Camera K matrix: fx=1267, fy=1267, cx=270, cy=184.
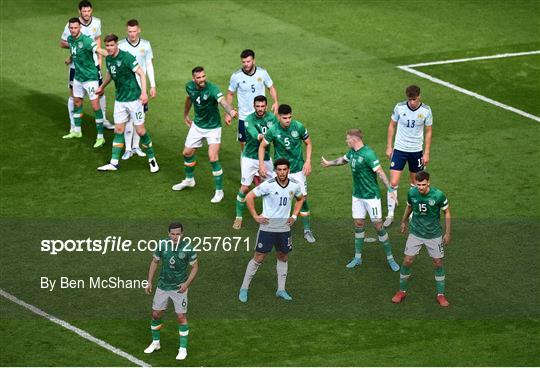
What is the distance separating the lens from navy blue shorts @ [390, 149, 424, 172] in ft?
76.5

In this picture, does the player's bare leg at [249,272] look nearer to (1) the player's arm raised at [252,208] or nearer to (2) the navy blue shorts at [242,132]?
(1) the player's arm raised at [252,208]

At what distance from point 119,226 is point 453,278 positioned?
6328 millimetres

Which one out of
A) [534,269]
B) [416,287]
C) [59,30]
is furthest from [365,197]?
[59,30]

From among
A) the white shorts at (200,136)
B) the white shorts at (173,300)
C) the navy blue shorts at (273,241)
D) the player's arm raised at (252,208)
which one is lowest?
the white shorts at (173,300)

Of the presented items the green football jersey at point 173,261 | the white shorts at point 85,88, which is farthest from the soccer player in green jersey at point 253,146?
the white shorts at point 85,88

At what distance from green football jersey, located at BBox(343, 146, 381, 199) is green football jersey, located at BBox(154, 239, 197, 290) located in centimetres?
385

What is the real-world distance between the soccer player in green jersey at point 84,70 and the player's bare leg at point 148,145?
1.56m

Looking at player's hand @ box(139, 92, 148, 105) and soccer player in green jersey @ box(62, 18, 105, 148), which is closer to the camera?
player's hand @ box(139, 92, 148, 105)

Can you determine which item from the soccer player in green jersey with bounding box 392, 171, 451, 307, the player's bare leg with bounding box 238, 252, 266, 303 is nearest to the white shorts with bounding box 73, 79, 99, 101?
the player's bare leg with bounding box 238, 252, 266, 303

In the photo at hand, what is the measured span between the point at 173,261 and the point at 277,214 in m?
2.29

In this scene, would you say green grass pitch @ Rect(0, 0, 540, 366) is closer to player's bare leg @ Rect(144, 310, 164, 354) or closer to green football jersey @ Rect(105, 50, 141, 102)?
player's bare leg @ Rect(144, 310, 164, 354)

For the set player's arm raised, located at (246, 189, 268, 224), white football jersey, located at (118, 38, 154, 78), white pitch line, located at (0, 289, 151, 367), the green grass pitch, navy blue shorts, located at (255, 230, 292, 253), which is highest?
white football jersey, located at (118, 38, 154, 78)

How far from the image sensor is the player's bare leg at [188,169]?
2461 centimetres

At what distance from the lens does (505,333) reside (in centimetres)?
1933
